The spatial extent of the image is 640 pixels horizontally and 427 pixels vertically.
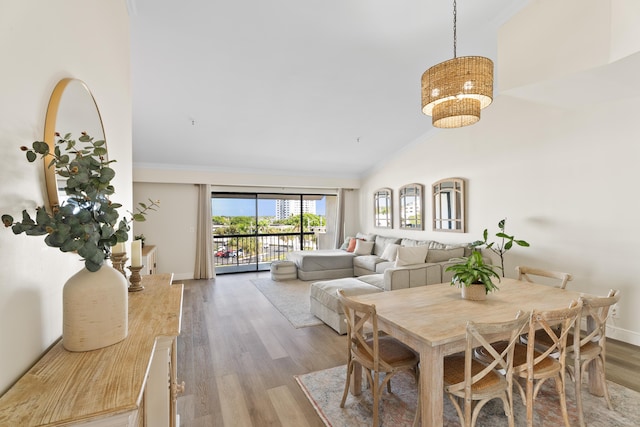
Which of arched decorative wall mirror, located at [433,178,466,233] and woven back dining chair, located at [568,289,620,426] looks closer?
Result: woven back dining chair, located at [568,289,620,426]

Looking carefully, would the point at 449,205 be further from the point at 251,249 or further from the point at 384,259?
the point at 251,249

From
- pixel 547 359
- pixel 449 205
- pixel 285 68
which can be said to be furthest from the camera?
pixel 449 205

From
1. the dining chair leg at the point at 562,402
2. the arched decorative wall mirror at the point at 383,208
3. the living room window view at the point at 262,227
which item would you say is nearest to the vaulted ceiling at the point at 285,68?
the arched decorative wall mirror at the point at 383,208

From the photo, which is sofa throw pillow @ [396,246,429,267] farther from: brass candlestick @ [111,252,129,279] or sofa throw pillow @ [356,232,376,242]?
brass candlestick @ [111,252,129,279]

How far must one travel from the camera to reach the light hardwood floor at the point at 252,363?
7.14ft

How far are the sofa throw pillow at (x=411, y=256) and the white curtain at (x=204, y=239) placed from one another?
14.1ft

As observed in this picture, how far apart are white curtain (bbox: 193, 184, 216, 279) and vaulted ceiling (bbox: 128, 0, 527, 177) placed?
0.99 metres

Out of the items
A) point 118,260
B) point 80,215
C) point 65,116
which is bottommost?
point 118,260

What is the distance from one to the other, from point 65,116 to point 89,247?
0.61m

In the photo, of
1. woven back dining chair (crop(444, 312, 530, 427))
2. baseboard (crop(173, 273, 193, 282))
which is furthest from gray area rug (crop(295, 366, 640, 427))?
baseboard (crop(173, 273, 193, 282))

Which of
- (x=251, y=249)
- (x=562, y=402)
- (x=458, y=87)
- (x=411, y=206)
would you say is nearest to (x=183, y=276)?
(x=251, y=249)

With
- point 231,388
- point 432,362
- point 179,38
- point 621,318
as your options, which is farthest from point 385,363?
point 179,38

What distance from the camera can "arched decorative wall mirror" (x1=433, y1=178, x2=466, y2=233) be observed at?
16.8 ft

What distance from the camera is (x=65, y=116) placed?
118cm
